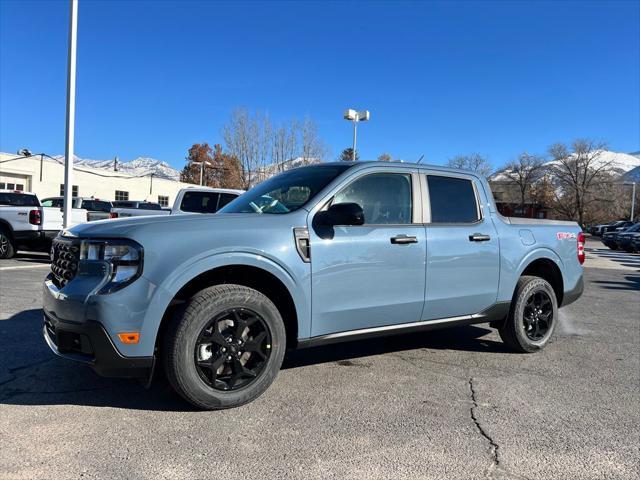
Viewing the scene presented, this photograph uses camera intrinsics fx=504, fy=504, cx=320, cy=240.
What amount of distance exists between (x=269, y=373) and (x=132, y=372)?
925mm

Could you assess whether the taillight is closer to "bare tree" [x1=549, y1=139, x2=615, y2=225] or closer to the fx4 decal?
the fx4 decal

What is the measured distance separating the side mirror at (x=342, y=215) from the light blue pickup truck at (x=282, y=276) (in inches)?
0.5

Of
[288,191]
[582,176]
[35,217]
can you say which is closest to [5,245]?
[35,217]

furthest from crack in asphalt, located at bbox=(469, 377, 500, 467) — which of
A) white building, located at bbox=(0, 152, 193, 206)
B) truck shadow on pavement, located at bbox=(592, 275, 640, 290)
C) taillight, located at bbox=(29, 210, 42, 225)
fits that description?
white building, located at bbox=(0, 152, 193, 206)

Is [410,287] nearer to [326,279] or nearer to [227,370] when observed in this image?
[326,279]

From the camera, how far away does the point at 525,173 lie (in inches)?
2840

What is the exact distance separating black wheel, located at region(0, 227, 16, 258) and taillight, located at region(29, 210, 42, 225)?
68cm

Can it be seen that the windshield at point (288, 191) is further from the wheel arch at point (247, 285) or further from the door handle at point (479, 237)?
the door handle at point (479, 237)

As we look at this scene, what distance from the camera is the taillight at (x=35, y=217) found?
12336 millimetres

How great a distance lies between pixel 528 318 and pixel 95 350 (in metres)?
4.14

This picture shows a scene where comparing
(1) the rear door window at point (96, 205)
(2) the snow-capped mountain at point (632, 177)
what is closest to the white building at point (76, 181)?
(1) the rear door window at point (96, 205)

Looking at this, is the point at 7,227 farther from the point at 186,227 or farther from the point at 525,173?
the point at 525,173

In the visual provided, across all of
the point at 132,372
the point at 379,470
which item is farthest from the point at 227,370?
the point at 379,470

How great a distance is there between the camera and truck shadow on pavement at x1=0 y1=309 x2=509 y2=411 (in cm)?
364
